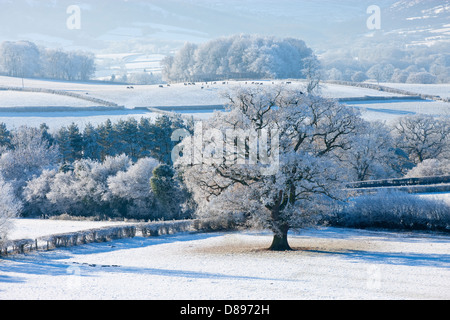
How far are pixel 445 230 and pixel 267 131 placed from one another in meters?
18.9

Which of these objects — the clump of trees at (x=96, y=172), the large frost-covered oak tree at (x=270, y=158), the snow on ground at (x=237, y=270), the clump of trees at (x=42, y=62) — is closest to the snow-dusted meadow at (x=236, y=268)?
the snow on ground at (x=237, y=270)

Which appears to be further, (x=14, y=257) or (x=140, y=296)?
(x=14, y=257)

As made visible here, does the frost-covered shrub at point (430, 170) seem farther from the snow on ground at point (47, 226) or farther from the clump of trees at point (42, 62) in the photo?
the clump of trees at point (42, 62)

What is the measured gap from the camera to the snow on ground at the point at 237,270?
23.6m

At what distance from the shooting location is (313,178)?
33750 millimetres

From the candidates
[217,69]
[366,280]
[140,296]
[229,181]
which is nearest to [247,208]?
[229,181]

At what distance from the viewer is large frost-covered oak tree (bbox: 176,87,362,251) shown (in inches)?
1315

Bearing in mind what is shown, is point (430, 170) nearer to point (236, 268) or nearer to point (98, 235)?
point (98, 235)

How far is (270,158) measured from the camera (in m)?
33.4

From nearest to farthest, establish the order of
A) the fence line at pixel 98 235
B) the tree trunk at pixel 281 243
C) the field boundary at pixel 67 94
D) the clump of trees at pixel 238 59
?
the fence line at pixel 98 235, the tree trunk at pixel 281 243, the field boundary at pixel 67 94, the clump of trees at pixel 238 59

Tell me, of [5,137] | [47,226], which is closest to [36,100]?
[5,137]

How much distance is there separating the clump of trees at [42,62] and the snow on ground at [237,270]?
13644 cm

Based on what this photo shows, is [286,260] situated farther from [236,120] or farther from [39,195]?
[39,195]
